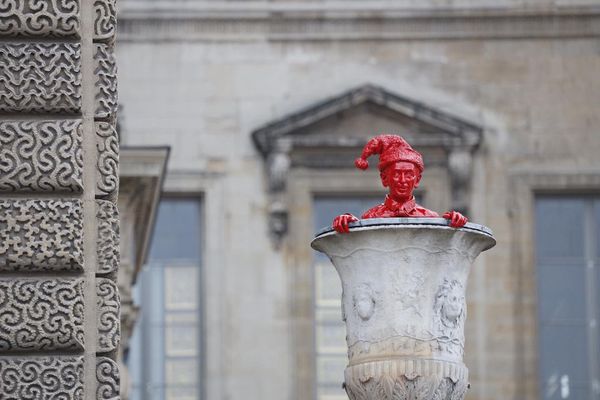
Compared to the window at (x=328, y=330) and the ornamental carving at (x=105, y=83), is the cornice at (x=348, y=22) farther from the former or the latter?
the ornamental carving at (x=105, y=83)

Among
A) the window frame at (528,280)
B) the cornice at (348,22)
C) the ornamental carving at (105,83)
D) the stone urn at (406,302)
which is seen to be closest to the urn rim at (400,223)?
the stone urn at (406,302)

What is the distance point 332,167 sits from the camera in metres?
39.7

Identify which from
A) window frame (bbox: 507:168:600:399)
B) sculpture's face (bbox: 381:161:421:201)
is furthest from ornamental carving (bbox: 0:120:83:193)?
window frame (bbox: 507:168:600:399)

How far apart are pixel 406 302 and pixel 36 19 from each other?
285cm

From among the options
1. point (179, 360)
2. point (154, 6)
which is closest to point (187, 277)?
point (179, 360)

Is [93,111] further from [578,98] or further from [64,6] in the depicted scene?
[578,98]

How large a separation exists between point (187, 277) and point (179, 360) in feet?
3.68

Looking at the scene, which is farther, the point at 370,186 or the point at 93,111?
the point at 370,186

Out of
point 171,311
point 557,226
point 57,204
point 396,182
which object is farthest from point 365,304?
point 557,226

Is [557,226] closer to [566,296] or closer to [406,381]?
[566,296]

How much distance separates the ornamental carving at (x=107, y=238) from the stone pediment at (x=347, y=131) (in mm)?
22318

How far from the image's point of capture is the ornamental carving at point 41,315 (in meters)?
16.9

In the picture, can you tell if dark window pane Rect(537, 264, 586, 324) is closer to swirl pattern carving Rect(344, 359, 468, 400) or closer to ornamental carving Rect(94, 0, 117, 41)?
swirl pattern carving Rect(344, 359, 468, 400)

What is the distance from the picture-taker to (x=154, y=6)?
40.1 meters
